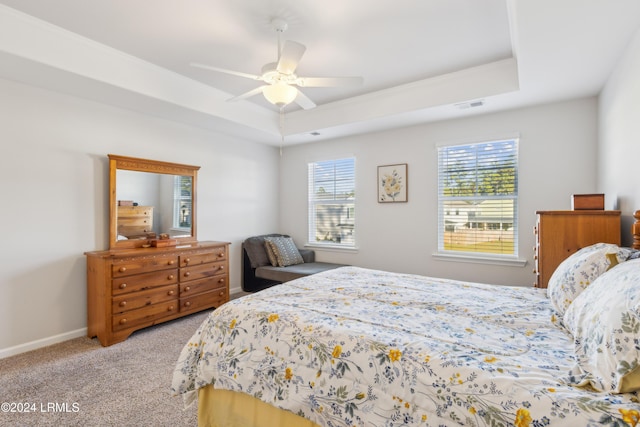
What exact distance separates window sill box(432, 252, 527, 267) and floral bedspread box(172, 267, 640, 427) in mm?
1683

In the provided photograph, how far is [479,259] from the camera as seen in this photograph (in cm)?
377

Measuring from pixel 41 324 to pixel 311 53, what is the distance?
3515 millimetres

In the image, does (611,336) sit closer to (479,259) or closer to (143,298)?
(479,259)

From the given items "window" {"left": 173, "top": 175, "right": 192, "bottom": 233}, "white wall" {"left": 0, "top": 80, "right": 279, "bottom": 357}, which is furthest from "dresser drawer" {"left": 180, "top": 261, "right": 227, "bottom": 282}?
"white wall" {"left": 0, "top": 80, "right": 279, "bottom": 357}

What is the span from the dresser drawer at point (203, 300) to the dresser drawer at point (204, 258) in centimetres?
39

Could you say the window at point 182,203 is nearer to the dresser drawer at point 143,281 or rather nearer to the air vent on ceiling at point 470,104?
the dresser drawer at point 143,281

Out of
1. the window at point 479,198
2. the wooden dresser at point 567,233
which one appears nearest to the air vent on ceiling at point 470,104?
the window at point 479,198

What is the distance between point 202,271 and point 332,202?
7.24 feet

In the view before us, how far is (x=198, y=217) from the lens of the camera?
4.18 metres

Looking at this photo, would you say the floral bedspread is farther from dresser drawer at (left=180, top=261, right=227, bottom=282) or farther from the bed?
dresser drawer at (left=180, top=261, right=227, bottom=282)

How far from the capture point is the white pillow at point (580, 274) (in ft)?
5.16

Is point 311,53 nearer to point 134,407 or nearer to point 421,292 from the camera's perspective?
point 421,292

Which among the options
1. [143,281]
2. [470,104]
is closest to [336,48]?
[470,104]

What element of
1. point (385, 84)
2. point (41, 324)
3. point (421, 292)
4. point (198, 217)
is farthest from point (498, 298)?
point (41, 324)
